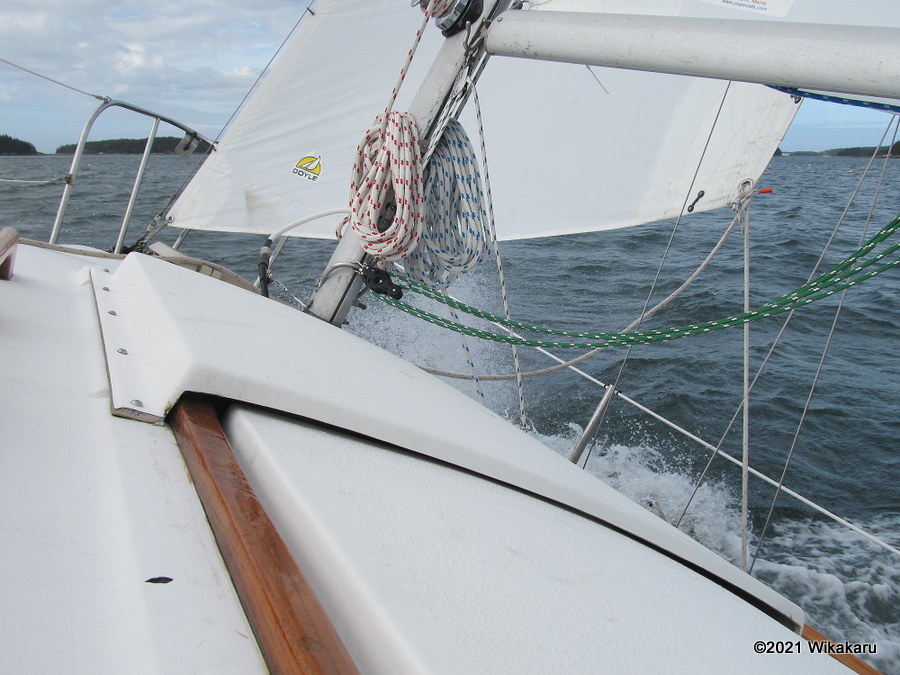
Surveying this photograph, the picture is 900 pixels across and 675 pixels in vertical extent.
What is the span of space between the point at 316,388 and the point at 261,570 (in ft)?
1.53

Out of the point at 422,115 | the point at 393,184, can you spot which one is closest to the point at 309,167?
the point at 422,115

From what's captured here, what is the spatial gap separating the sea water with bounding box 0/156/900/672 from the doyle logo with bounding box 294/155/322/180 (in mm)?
1223

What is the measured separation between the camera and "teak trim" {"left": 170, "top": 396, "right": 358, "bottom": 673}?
1.92ft

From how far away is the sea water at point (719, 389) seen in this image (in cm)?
292

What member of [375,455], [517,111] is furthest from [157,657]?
[517,111]

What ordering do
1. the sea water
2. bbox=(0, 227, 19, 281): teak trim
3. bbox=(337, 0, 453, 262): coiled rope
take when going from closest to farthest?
1. bbox=(0, 227, 19, 281): teak trim
2. bbox=(337, 0, 453, 262): coiled rope
3. the sea water

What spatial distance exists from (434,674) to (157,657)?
25cm

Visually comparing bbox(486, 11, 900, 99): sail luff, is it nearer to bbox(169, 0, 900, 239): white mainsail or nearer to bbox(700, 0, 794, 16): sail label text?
bbox(700, 0, 794, 16): sail label text

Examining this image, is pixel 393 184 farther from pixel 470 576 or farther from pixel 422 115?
pixel 470 576

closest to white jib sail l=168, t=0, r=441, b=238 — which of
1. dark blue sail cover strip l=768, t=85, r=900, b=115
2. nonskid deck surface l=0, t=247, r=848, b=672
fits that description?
nonskid deck surface l=0, t=247, r=848, b=672

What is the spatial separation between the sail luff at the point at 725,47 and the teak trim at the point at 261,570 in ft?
3.52

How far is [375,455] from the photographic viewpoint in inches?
40.9

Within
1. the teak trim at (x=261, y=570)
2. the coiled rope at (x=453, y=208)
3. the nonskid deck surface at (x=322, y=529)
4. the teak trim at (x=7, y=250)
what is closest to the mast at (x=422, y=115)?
the coiled rope at (x=453, y=208)

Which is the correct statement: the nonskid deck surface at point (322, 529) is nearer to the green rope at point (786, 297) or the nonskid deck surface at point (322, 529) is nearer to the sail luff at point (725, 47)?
the green rope at point (786, 297)
